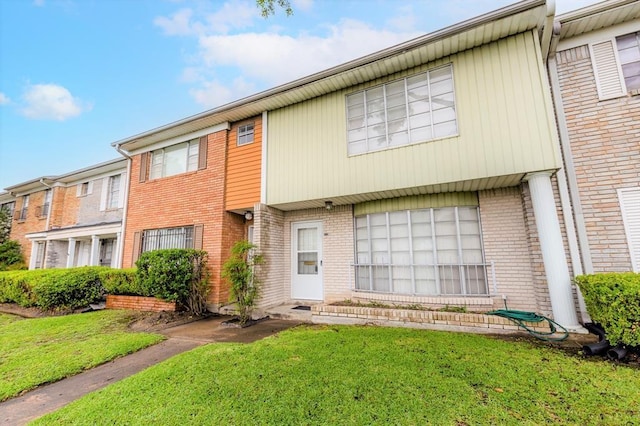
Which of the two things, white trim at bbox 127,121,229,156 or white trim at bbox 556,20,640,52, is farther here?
white trim at bbox 127,121,229,156

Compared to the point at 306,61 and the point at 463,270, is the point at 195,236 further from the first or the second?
the point at 306,61

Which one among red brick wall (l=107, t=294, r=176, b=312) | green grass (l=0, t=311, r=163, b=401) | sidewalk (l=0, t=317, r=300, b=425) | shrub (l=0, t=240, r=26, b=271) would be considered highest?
shrub (l=0, t=240, r=26, b=271)

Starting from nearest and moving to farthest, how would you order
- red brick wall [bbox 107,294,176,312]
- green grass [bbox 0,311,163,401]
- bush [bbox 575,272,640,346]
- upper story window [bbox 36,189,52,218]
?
1. bush [bbox 575,272,640,346]
2. green grass [bbox 0,311,163,401]
3. red brick wall [bbox 107,294,176,312]
4. upper story window [bbox 36,189,52,218]

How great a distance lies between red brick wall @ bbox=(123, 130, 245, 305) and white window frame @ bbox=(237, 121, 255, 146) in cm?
54

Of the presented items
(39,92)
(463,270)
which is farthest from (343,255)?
(39,92)

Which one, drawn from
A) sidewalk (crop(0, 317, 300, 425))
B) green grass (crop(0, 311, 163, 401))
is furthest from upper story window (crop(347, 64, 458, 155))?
green grass (crop(0, 311, 163, 401))

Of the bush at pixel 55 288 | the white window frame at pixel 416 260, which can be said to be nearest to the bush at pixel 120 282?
the bush at pixel 55 288

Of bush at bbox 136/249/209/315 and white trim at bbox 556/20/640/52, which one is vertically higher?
white trim at bbox 556/20/640/52

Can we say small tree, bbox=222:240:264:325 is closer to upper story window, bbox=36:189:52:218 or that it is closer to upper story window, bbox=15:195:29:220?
upper story window, bbox=36:189:52:218

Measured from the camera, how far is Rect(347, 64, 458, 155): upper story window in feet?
20.2

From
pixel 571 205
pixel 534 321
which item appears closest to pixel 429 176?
pixel 571 205

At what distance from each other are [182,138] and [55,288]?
6.15m

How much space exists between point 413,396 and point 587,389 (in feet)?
6.43

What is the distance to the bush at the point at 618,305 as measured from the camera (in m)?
3.58
